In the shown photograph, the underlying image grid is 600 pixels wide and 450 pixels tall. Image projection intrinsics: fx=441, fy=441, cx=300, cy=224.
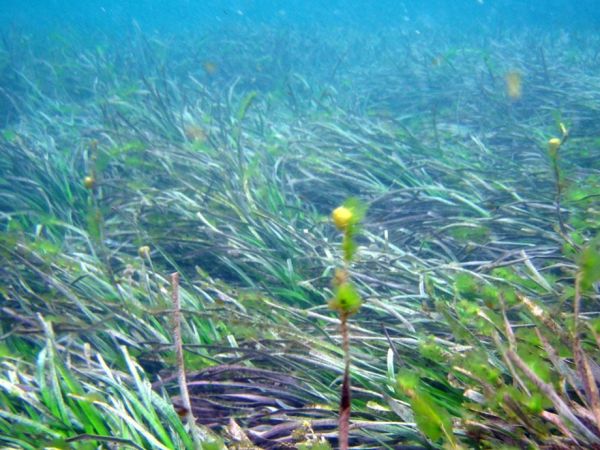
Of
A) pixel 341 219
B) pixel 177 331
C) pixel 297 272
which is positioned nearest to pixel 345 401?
pixel 341 219

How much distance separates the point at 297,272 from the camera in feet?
9.81

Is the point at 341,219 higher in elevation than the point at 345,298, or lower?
higher

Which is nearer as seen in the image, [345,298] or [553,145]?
[345,298]

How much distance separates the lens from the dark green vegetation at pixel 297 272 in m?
1.62

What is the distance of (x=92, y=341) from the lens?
2359 mm

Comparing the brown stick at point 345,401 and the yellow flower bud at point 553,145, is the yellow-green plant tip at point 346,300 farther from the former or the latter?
the yellow flower bud at point 553,145

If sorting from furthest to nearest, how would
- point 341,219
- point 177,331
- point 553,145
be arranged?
1. point 553,145
2. point 177,331
3. point 341,219

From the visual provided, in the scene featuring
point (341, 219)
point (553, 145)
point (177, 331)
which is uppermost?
point (553, 145)

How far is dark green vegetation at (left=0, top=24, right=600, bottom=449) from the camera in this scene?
162cm

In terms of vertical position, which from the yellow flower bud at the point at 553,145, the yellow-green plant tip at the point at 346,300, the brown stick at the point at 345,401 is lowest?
the brown stick at the point at 345,401

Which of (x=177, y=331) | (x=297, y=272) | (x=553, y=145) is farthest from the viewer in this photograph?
(x=297, y=272)

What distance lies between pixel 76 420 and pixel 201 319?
2.72 ft

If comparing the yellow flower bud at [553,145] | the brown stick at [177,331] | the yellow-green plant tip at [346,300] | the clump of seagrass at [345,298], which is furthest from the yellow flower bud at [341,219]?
the yellow flower bud at [553,145]

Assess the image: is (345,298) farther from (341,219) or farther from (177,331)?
(177,331)
